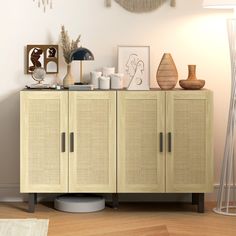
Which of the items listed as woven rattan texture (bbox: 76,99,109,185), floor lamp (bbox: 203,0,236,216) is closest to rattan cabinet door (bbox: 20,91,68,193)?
woven rattan texture (bbox: 76,99,109,185)

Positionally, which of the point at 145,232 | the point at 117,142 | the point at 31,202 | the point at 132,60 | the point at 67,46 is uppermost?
the point at 67,46

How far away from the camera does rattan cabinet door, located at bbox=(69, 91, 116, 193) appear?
5.71 m

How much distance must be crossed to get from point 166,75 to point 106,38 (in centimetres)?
62

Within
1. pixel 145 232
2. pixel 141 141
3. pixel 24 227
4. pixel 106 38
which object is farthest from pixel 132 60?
pixel 24 227

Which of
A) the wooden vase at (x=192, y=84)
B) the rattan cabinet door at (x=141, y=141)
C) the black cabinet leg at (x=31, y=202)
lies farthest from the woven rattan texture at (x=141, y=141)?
the black cabinet leg at (x=31, y=202)

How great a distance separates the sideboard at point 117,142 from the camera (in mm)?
5699

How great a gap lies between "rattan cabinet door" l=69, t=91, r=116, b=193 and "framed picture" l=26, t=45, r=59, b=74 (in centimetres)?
51

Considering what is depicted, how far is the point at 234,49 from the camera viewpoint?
18.6ft

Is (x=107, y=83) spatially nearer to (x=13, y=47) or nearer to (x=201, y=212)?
(x=13, y=47)

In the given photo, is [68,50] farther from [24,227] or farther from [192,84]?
[24,227]

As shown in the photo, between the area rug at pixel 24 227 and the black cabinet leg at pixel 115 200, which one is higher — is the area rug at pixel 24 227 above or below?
below

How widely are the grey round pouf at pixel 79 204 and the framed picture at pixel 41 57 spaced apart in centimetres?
102

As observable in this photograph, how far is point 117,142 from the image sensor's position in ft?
18.8

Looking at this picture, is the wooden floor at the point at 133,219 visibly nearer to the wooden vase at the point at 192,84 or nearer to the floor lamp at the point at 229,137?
the floor lamp at the point at 229,137
